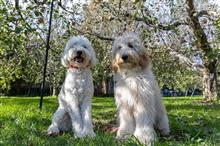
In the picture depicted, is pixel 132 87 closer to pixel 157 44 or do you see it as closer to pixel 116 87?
pixel 116 87

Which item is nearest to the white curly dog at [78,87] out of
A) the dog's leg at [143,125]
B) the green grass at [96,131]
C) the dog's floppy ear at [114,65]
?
the green grass at [96,131]

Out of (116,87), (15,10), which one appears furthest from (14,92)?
(116,87)

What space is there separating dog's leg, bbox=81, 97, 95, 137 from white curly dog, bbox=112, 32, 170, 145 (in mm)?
499

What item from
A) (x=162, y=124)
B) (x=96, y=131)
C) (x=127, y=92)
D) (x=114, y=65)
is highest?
(x=114, y=65)

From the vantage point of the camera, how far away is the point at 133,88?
5953 mm

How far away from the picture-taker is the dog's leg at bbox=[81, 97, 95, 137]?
6.32 meters

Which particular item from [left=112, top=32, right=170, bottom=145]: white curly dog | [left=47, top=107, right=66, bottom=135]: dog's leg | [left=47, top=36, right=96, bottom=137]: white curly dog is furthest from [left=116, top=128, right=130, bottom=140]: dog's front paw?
[left=47, top=107, right=66, bottom=135]: dog's leg

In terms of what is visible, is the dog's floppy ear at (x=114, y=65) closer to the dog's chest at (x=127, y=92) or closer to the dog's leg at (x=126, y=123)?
the dog's chest at (x=127, y=92)

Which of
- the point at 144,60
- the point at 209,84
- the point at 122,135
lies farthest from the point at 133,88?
the point at 209,84

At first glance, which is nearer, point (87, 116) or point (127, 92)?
point (127, 92)

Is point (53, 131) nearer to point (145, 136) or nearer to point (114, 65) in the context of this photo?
point (114, 65)

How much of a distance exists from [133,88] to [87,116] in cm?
93

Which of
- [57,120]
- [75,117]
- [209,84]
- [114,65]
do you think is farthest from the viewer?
[209,84]

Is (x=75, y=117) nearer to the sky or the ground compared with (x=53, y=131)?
nearer to the sky
